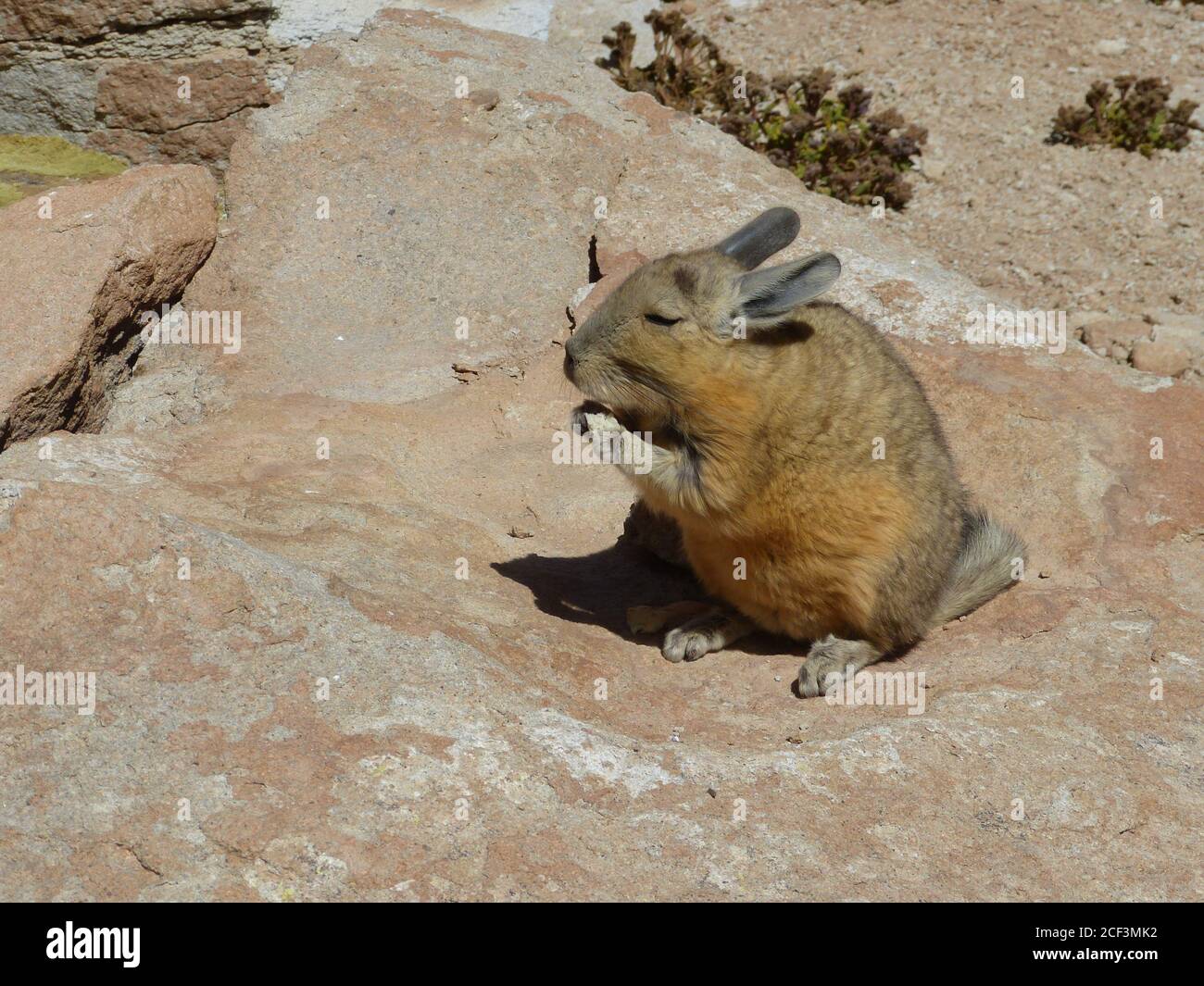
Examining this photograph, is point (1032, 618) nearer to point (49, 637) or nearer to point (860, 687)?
point (860, 687)

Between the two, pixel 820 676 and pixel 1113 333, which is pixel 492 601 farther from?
pixel 1113 333

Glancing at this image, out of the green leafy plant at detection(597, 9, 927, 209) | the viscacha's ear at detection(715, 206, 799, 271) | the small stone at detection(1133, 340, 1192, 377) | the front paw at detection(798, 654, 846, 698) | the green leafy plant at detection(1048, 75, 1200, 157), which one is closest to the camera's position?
the front paw at detection(798, 654, 846, 698)

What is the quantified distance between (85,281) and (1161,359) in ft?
24.3

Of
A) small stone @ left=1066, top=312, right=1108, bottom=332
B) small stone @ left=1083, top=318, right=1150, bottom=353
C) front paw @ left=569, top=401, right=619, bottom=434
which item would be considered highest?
front paw @ left=569, top=401, right=619, bottom=434

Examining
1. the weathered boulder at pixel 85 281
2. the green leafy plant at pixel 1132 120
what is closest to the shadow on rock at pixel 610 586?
the weathered boulder at pixel 85 281

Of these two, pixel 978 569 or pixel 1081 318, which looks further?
pixel 1081 318

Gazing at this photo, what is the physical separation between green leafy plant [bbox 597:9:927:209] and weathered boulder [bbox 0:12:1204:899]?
2.06m

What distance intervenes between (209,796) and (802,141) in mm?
9406

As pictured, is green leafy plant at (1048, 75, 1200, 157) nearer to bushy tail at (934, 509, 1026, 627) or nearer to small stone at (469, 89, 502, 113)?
small stone at (469, 89, 502, 113)

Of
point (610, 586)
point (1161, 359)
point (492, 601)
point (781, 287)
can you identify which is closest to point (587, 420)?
point (492, 601)

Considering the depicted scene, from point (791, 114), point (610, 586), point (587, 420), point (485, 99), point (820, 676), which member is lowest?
point (610, 586)

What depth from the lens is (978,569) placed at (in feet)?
21.0

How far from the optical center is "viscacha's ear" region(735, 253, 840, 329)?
5.49 metres

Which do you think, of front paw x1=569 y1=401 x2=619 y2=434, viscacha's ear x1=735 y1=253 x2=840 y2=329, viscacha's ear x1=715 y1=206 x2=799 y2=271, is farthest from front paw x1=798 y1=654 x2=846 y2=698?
viscacha's ear x1=715 y1=206 x2=799 y2=271
